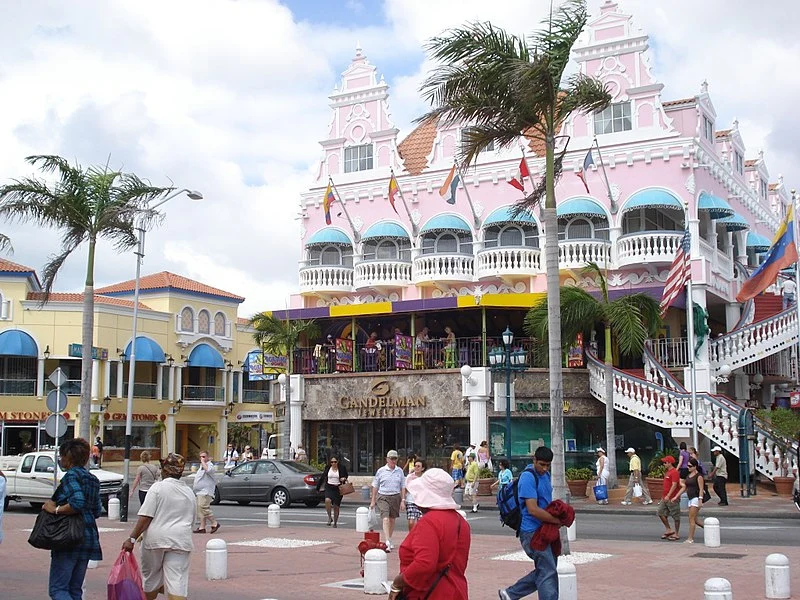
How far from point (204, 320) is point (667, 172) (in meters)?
31.8

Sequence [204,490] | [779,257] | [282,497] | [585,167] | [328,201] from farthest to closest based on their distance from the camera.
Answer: [328,201] < [585,167] < [779,257] < [282,497] < [204,490]

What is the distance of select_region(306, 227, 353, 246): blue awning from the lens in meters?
37.8

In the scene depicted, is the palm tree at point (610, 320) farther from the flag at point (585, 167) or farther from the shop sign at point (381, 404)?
the shop sign at point (381, 404)

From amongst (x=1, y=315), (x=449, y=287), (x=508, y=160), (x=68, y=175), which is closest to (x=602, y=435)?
(x=449, y=287)

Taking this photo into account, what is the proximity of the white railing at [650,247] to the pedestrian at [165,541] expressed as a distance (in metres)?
25.5

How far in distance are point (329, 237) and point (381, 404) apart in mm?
7368

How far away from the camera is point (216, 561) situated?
12953mm

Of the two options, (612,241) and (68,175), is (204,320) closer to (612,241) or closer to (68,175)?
(612,241)

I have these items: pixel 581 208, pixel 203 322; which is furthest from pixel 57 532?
pixel 203 322

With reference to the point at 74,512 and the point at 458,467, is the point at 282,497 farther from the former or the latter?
the point at 74,512

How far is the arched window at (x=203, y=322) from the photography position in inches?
2238

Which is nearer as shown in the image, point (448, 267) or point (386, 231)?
point (448, 267)

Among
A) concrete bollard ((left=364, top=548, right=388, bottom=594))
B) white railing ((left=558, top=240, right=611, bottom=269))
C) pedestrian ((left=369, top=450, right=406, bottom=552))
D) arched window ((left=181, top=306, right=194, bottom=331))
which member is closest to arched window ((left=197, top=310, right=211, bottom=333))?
arched window ((left=181, top=306, right=194, bottom=331))

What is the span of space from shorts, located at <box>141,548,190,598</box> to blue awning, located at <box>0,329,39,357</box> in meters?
41.7
